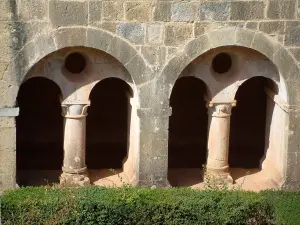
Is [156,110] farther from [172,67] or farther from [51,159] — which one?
[51,159]

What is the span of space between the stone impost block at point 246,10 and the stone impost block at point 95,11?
2.31 metres

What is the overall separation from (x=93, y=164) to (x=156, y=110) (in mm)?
3870

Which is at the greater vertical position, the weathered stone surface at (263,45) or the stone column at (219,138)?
the weathered stone surface at (263,45)

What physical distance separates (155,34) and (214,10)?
111cm

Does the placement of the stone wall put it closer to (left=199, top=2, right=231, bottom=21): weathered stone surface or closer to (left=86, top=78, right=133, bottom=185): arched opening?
(left=199, top=2, right=231, bottom=21): weathered stone surface

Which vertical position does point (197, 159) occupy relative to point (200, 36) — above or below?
below

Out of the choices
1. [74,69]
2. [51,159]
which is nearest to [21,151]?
[51,159]

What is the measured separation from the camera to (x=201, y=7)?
1479 centimetres

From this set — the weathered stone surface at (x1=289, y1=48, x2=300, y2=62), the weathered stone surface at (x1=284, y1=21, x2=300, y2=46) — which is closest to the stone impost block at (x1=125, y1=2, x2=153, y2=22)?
the weathered stone surface at (x1=284, y1=21, x2=300, y2=46)

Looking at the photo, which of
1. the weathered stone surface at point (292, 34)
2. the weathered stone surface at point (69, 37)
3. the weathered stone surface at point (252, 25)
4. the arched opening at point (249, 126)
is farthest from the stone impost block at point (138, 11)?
the arched opening at point (249, 126)

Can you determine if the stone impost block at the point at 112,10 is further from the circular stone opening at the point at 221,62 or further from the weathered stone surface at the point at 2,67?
the circular stone opening at the point at 221,62

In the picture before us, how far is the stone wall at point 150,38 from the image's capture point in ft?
47.4

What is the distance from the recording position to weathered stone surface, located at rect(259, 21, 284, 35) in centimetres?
1498

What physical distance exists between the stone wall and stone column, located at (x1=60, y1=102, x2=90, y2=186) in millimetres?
1083
